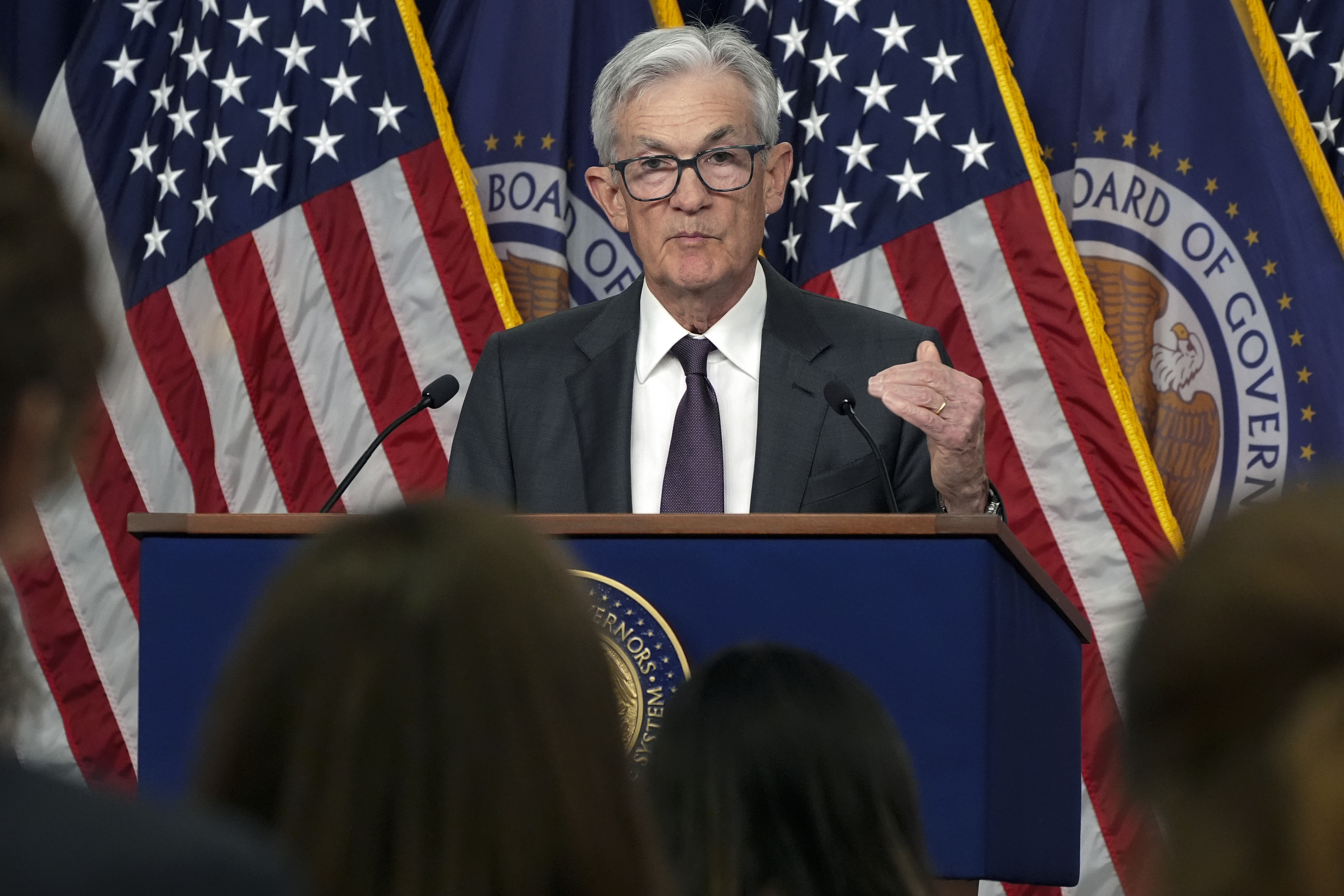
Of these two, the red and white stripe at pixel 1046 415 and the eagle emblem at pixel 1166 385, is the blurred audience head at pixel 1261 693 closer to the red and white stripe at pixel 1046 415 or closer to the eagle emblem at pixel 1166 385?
the red and white stripe at pixel 1046 415

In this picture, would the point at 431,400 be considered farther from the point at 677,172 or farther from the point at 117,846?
the point at 117,846

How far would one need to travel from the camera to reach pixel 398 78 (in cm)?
511

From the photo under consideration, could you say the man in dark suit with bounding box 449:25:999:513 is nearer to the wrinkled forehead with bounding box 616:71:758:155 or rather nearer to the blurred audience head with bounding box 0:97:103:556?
the wrinkled forehead with bounding box 616:71:758:155

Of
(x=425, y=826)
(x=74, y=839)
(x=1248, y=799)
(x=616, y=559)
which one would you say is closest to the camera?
(x=74, y=839)

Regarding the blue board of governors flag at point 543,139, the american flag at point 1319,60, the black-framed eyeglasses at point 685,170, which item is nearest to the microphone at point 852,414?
the black-framed eyeglasses at point 685,170

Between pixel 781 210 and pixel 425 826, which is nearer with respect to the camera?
pixel 425 826

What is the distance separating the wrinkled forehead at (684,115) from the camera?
339 cm

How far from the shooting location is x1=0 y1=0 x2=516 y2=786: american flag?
5.01 metres

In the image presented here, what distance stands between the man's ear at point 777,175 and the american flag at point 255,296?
152cm

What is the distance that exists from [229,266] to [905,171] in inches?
80.9

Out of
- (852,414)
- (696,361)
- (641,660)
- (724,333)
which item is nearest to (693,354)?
(696,361)

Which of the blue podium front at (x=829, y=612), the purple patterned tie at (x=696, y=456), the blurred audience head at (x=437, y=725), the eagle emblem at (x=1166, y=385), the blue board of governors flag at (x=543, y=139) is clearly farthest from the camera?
the blue board of governors flag at (x=543, y=139)

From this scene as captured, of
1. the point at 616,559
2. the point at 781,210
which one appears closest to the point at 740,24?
the point at 781,210

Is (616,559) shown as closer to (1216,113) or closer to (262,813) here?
(262,813)
